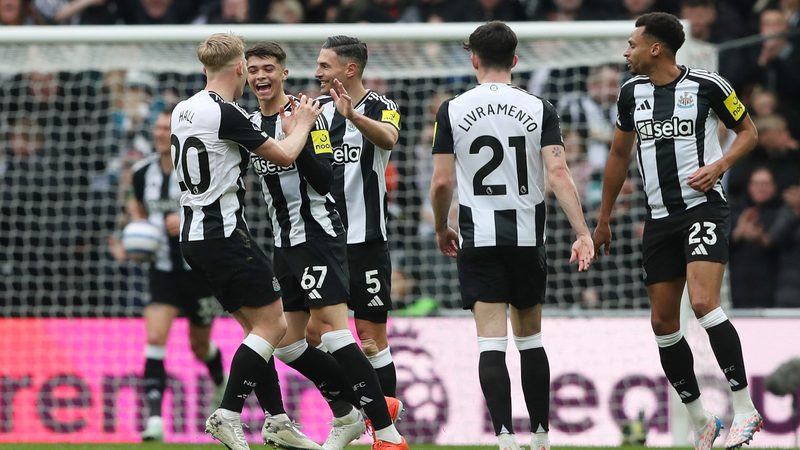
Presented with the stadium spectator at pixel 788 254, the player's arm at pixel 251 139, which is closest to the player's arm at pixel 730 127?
the player's arm at pixel 251 139

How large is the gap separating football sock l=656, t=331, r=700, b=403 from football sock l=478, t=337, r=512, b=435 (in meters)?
1.07

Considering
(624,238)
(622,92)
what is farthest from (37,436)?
(622,92)

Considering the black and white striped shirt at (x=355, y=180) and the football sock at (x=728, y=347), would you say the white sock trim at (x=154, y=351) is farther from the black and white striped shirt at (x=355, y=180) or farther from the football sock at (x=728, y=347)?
the football sock at (x=728, y=347)

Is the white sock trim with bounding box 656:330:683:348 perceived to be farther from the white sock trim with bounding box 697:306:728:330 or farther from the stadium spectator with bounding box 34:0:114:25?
the stadium spectator with bounding box 34:0:114:25

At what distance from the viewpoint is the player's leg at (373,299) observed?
26.7ft

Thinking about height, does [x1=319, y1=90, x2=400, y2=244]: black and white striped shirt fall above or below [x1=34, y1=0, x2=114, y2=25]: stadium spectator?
below

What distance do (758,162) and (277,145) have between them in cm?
671

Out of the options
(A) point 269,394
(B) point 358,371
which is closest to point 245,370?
(B) point 358,371

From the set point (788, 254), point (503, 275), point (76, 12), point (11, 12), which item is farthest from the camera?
point (76, 12)

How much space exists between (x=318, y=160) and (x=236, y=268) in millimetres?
766

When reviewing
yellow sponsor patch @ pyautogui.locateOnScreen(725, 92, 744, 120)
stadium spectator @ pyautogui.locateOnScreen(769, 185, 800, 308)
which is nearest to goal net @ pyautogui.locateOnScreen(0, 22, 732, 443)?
stadium spectator @ pyautogui.locateOnScreen(769, 185, 800, 308)

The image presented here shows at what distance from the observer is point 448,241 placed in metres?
7.71

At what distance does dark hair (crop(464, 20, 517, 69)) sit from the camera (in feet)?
23.8

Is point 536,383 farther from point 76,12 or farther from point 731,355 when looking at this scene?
point 76,12
